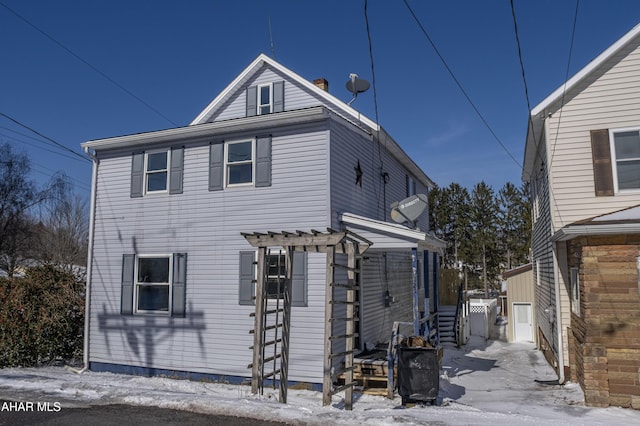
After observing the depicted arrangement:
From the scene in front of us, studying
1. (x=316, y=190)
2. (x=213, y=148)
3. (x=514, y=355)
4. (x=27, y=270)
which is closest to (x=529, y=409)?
Result: (x=316, y=190)

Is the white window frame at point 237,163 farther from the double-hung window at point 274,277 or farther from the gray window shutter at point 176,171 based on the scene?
Answer: the double-hung window at point 274,277

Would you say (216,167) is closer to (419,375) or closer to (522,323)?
(419,375)

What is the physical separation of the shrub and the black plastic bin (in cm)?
949

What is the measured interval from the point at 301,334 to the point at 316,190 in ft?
10.3

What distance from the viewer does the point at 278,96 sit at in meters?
14.1

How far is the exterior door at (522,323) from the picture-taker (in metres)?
18.0

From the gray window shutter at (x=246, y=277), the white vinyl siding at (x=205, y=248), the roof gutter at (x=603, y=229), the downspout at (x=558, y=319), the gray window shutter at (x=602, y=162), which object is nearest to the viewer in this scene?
the roof gutter at (x=603, y=229)

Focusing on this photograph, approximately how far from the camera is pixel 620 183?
9.71 m

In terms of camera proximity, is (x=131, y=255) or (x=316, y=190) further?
(x=131, y=255)

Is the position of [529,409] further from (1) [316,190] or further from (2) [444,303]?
(2) [444,303]

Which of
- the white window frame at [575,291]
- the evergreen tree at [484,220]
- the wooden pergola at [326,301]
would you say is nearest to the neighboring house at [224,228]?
the wooden pergola at [326,301]

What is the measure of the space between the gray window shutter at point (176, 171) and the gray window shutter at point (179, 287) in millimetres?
1677
